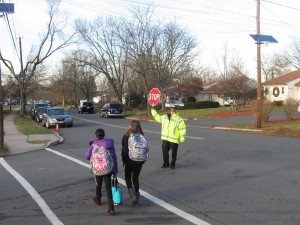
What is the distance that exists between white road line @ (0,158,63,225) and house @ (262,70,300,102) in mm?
48221

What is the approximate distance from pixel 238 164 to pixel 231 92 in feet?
108

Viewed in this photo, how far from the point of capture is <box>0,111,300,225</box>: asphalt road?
6.23 metres

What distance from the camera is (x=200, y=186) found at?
28.0ft

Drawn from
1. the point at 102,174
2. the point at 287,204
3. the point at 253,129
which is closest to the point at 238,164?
the point at 287,204

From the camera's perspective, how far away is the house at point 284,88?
5569 cm

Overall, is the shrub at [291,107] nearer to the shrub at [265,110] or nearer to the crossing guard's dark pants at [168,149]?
the shrub at [265,110]

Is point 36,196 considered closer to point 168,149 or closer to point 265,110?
point 168,149

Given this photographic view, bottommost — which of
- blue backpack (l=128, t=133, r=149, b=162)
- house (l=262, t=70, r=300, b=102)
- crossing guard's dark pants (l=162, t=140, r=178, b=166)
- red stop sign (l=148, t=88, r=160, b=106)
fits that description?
crossing guard's dark pants (l=162, t=140, r=178, b=166)

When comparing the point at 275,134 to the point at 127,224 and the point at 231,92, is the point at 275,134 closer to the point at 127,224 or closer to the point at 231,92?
the point at 127,224

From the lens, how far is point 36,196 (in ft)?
25.8

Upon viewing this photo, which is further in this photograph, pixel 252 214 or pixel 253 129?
pixel 253 129

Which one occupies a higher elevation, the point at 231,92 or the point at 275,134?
the point at 231,92

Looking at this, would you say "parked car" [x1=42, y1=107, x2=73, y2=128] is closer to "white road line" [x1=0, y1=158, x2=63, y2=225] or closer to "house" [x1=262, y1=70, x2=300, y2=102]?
"white road line" [x1=0, y1=158, x2=63, y2=225]

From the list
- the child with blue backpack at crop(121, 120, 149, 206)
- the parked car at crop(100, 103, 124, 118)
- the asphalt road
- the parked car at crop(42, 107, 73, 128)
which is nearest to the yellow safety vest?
the asphalt road
